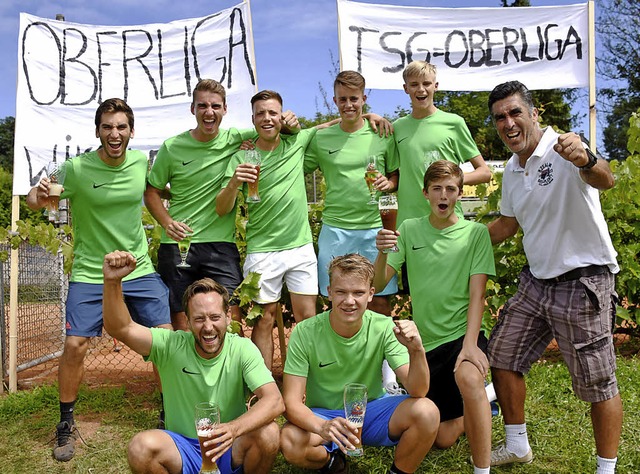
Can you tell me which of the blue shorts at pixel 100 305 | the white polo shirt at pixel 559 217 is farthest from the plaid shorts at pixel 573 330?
the blue shorts at pixel 100 305

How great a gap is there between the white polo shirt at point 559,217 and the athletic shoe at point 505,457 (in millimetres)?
1186

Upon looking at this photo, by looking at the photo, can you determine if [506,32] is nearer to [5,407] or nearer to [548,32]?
[548,32]

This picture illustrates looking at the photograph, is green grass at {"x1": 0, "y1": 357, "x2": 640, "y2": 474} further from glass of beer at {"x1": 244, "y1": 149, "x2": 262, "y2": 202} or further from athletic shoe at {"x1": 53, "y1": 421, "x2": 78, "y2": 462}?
glass of beer at {"x1": 244, "y1": 149, "x2": 262, "y2": 202}

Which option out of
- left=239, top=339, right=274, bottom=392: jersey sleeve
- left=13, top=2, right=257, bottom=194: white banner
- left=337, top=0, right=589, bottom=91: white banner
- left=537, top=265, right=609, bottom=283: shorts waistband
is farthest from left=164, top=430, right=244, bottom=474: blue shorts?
left=337, top=0, right=589, bottom=91: white banner

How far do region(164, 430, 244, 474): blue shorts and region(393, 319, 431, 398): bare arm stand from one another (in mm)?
1091

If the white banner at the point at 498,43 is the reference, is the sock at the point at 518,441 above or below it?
below

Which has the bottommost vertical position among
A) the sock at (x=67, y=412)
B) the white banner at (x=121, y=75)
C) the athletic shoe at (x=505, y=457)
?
the athletic shoe at (x=505, y=457)

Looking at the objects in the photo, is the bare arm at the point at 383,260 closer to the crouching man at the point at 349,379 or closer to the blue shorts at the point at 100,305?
the crouching man at the point at 349,379

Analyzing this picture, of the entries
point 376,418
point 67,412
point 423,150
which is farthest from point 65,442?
point 423,150

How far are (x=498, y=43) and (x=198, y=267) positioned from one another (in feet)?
13.1

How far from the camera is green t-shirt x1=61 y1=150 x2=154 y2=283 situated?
456cm

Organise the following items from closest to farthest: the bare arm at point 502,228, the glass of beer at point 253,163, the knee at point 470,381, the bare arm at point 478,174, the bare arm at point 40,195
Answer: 1. the knee at point 470,381
2. the bare arm at point 502,228
3. the bare arm at point 40,195
4. the glass of beer at point 253,163
5. the bare arm at point 478,174

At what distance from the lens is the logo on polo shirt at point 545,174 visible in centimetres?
365

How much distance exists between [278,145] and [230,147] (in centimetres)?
39
